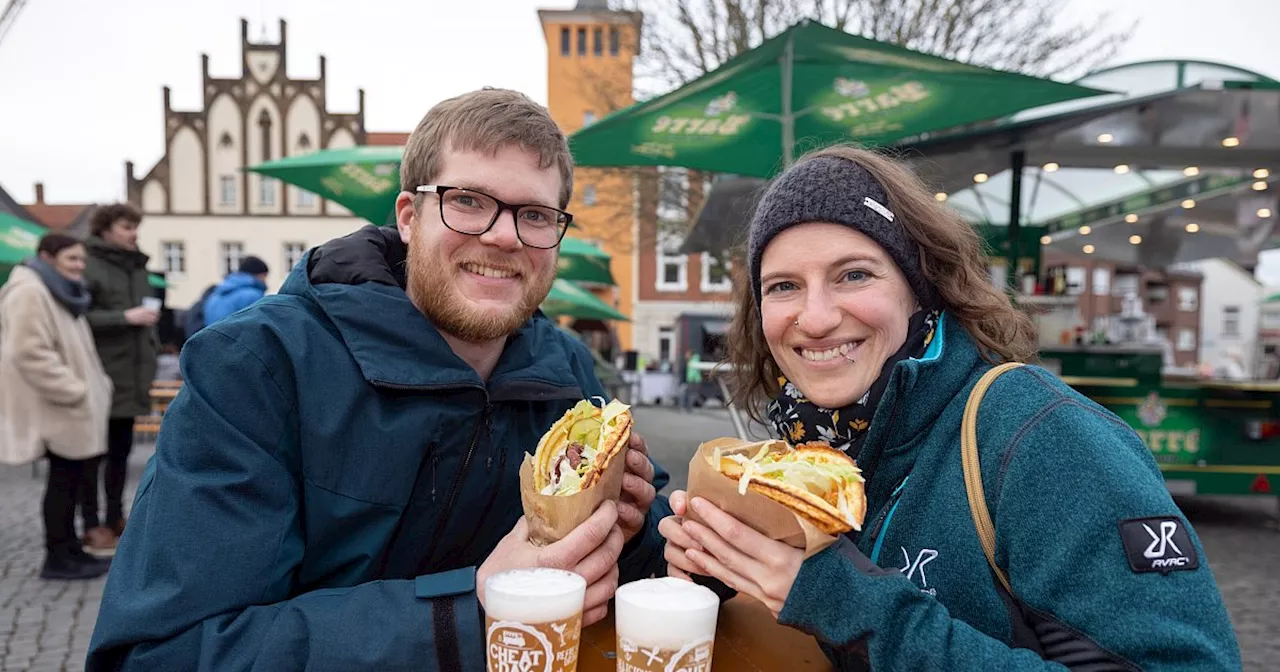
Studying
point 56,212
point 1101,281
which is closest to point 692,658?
point 1101,281

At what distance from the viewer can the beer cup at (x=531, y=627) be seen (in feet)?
4.26

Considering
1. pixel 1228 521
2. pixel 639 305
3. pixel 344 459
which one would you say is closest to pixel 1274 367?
pixel 1228 521

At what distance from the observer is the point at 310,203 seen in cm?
3456

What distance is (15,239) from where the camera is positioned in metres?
9.59

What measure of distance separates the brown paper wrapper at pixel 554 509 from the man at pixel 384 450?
4cm

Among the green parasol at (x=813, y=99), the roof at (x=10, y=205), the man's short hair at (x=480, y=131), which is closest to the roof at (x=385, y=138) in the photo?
the roof at (x=10, y=205)

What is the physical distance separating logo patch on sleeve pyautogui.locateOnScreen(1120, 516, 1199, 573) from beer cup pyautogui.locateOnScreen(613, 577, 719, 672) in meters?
0.70

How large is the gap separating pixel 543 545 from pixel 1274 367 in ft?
61.4

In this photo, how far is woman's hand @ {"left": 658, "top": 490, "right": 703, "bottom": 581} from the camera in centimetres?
150

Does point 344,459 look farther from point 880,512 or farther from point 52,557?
point 52,557

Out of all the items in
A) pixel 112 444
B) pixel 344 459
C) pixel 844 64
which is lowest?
pixel 112 444

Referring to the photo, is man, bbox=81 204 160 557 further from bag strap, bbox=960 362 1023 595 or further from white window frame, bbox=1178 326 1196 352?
white window frame, bbox=1178 326 1196 352

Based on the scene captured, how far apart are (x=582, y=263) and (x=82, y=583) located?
28.3ft

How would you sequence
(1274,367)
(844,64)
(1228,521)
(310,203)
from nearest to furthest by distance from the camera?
(844,64)
(1228,521)
(1274,367)
(310,203)
